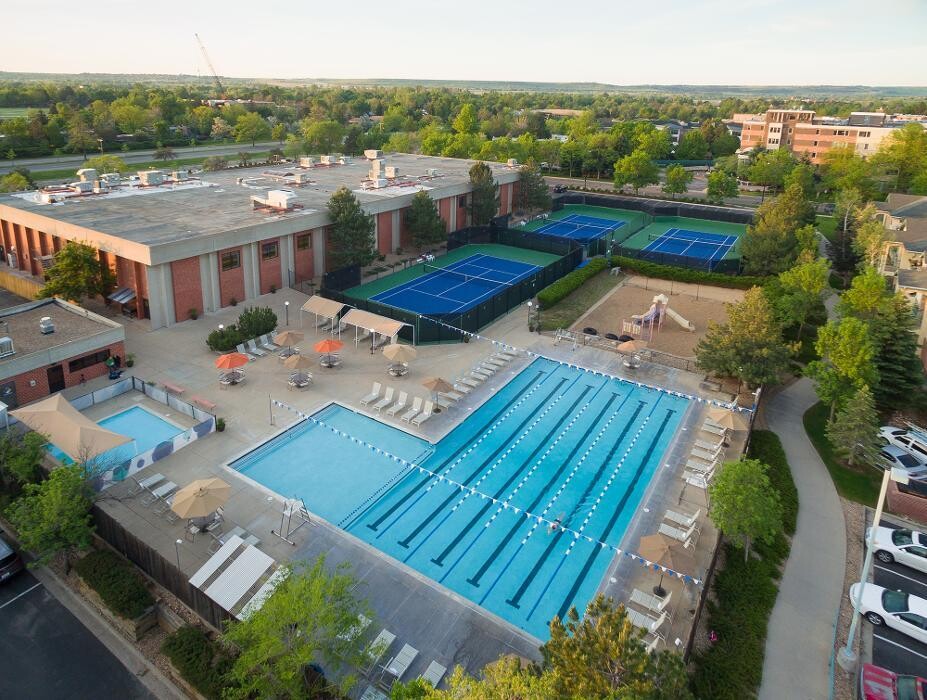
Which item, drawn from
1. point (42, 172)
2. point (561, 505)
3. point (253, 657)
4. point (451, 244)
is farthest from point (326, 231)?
point (42, 172)

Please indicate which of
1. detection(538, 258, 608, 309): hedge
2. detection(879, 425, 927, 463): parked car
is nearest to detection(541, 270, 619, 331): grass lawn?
detection(538, 258, 608, 309): hedge

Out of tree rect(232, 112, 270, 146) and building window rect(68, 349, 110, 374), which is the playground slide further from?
tree rect(232, 112, 270, 146)

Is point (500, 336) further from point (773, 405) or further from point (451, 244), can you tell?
point (451, 244)

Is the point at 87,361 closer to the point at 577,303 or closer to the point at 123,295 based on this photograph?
the point at 123,295

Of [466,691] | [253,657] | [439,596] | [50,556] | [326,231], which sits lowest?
[439,596]

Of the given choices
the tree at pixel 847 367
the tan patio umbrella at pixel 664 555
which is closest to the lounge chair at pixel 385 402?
the tan patio umbrella at pixel 664 555

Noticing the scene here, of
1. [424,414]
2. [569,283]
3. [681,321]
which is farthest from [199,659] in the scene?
[569,283]
